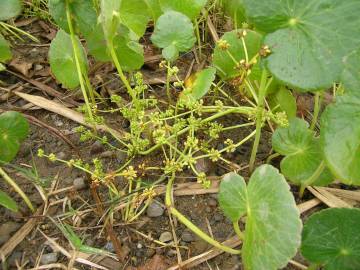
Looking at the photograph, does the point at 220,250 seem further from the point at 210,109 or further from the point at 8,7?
the point at 8,7

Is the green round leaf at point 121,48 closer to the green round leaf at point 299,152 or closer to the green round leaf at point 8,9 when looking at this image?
the green round leaf at point 8,9

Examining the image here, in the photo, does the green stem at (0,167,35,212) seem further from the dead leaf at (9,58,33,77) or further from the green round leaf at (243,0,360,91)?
the green round leaf at (243,0,360,91)

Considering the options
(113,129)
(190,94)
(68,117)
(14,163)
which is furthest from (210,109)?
(14,163)

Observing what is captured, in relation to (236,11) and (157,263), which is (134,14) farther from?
(157,263)

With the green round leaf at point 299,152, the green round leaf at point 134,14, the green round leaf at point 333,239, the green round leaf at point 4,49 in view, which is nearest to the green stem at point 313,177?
the green round leaf at point 299,152

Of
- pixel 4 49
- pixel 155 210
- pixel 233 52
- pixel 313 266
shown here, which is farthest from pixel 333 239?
pixel 4 49

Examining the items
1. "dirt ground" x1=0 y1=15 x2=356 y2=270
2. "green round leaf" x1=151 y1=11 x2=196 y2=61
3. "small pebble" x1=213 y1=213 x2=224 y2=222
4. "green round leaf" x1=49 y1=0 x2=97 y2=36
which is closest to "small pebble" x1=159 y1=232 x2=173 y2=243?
"dirt ground" x1=0 y1=15 x2=356 y2=270
